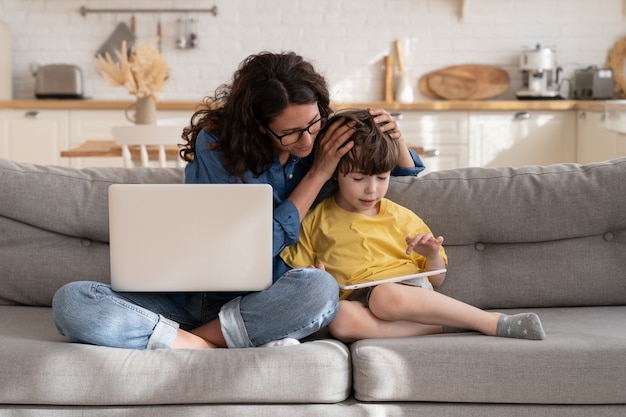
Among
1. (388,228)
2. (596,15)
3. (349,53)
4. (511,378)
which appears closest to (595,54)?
(596,15)

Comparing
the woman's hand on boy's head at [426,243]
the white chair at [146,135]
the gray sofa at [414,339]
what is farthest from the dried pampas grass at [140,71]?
the woman's hand on boy's head at [426,243]

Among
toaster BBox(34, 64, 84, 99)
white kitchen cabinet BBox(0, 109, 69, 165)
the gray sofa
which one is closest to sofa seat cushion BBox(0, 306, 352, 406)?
the gray sofa

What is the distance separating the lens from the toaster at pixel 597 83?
A: 543cm

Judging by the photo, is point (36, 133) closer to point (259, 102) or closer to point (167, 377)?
point (259, 102)

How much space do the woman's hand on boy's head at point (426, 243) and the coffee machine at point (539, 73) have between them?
3.53m

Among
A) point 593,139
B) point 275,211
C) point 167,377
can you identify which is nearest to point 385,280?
point 275,211

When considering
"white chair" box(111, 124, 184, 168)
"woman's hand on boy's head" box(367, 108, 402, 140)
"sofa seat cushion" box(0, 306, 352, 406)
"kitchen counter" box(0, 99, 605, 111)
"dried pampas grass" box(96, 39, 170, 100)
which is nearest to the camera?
"sofa seat cushion" box(0, 306, 352, 406)

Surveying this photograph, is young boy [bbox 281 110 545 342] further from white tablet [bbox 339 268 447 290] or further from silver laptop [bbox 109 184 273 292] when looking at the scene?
silver laptop [bbox 109 184 273 292]

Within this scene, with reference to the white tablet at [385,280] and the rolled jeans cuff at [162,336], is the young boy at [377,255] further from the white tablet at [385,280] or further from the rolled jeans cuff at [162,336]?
the rolled jeans cuff at [162,336]

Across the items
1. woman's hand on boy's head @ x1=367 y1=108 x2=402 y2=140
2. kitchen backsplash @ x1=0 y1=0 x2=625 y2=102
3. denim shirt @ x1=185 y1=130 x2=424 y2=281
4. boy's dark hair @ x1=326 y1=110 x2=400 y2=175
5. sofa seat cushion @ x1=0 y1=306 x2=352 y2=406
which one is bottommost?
sofa seat cushion @ x1=0 y1=306 x2=352 y2=406

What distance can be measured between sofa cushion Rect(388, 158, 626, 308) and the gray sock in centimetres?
34

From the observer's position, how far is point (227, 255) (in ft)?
6.52

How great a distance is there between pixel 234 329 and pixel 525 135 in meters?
3.69

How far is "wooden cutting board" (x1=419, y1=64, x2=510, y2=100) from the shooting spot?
228 inches
